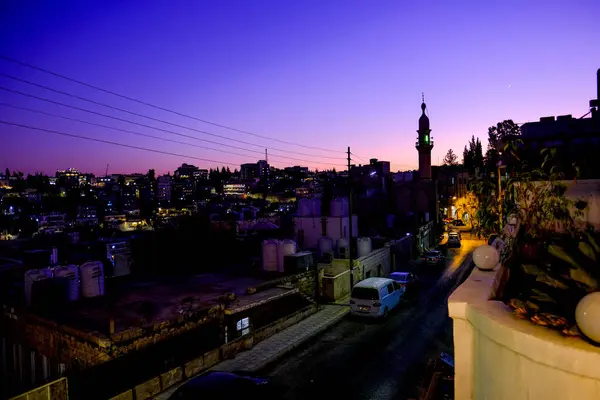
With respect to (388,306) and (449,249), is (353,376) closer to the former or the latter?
(388,306)

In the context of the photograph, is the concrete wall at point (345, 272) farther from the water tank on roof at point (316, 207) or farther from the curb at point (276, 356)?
the water tank on roof at point (316, 207)

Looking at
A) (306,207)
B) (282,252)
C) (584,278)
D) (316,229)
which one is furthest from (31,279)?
(306,207)

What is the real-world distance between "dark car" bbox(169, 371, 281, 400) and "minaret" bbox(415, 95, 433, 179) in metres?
57.6

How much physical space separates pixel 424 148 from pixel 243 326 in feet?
181

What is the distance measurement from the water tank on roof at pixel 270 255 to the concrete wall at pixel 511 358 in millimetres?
17005

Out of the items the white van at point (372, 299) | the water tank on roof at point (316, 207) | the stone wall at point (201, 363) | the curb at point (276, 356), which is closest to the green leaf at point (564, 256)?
the curb at point (276, 356)

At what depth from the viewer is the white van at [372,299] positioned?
669 inches

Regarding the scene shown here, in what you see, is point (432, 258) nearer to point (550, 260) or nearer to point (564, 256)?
point (550, 260)

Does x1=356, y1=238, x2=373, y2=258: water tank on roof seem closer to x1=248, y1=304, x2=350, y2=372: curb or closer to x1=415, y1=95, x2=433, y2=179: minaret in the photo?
x1=248, y1=304, x2=350, y2=372: curb

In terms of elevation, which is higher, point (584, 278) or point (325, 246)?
point (584, 278)

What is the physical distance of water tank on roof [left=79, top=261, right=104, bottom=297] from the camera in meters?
16.7

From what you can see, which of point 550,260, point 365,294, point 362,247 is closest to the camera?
point 550,260

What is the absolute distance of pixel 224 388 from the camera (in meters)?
9.36

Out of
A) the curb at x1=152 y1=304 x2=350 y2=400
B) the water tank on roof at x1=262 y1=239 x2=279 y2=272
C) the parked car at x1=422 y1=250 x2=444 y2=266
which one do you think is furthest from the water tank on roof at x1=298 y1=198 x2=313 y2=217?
the curb at x1=152 y1=304 x2=350 y2=400
